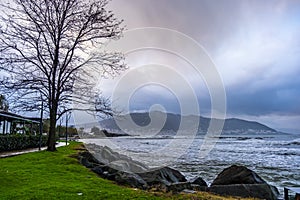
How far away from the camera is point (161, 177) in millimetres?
11148

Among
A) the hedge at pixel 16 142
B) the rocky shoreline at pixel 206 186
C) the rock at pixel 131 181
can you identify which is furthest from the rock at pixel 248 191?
the hedge at pixel 16 142

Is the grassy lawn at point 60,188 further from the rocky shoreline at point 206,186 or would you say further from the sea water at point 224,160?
the sea water at point 224,160

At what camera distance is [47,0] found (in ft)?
64.2

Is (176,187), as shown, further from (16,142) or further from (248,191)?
(16,142)

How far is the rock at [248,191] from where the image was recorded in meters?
9.32

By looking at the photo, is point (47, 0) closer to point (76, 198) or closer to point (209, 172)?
point (209, 172)

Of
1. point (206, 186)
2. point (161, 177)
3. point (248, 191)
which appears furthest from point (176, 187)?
point (161, 177)

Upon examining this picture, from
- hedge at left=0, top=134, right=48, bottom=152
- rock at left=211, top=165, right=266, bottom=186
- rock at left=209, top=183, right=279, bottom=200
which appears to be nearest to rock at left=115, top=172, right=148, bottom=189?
rock at left=209, top=183, right=279, bottom=200

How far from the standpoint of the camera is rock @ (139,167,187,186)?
10.1m

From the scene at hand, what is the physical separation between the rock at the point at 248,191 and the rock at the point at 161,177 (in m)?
1.64

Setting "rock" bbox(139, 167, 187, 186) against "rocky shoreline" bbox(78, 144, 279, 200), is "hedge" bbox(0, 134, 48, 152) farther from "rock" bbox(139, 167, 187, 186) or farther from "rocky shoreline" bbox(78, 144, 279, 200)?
"rock" bbox(139, 167, 187, 186)

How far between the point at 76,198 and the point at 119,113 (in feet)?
42.4

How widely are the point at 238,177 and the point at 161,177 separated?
8.80ft

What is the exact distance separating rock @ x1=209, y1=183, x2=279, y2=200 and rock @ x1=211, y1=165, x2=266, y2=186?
1.07 meters
